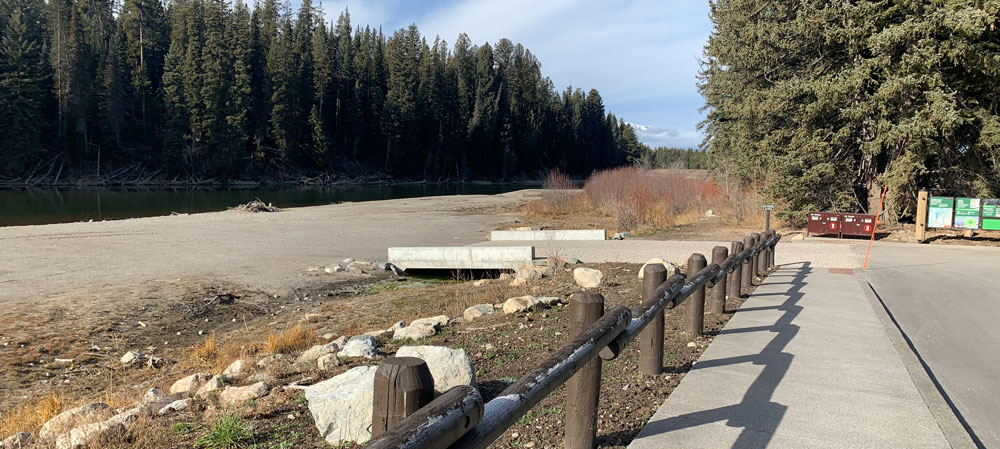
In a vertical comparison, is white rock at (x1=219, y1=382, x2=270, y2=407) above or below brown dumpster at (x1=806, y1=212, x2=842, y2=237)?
below

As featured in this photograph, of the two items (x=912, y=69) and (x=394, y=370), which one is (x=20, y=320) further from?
(x=912, y=69)

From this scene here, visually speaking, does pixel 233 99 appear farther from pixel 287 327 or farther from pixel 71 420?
pixel 71 420

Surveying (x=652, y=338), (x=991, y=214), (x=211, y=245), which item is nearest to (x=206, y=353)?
(x=652, y=338)

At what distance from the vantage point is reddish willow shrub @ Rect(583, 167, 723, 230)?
24719 mm

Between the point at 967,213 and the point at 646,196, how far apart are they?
39.7ft

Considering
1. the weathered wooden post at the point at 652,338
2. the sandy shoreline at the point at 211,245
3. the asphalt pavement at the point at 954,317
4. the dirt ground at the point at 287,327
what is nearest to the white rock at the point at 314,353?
the dirt ground at the point at 287,327

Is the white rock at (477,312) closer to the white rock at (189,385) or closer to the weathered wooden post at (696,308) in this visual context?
the weathered wooden post at (696,308)

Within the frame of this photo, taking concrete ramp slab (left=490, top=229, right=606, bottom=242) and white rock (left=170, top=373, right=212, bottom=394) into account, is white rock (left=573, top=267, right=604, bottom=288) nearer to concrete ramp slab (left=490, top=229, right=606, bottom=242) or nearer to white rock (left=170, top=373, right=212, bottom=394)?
white rock (left=170, top=373, right=212, bottom=394)

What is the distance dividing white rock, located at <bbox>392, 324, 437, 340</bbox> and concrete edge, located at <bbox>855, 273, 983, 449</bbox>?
4975mm

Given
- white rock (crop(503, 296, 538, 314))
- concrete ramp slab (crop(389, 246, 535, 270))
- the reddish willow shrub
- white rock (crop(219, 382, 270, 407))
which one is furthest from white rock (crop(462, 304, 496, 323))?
the reddish willow shrub

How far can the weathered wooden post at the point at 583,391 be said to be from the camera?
331 cm

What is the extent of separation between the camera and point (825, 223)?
58.7ft

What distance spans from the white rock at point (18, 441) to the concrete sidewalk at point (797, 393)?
14.4 feet

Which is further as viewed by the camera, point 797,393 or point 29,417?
point 29,417
